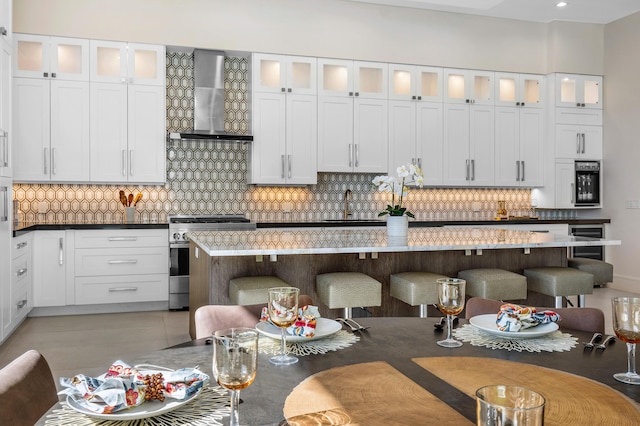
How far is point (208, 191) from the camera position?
6.33 m

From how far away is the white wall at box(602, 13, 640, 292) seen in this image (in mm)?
6789

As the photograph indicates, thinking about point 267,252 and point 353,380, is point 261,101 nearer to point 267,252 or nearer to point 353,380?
point 267,252

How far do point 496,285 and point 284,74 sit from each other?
366cm

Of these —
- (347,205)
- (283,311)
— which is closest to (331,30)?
(347,205)

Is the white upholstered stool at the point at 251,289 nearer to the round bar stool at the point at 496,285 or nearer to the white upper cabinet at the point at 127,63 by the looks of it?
the round bar stool at the point at 496,285

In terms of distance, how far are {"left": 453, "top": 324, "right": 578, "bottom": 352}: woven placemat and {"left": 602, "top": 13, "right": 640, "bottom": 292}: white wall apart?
19.6 feet

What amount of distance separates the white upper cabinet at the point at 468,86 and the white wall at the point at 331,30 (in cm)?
10

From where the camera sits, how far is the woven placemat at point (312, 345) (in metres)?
1.48

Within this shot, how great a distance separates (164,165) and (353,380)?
500cm

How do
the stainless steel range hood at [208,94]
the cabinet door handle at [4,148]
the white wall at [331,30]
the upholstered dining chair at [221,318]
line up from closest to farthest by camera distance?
the upholstered dining chair at [221,318] < the cabinet door handle at [4,148] < the white wall at [331,30] < the stainless steel range hood at [208,94]

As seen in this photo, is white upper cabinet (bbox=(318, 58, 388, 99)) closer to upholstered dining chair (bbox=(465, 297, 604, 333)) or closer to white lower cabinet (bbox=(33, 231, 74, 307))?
white lower cabinet (bbox=(33, 231, 74, 307))

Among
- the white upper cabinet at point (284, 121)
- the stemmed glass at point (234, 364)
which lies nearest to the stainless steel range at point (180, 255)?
the white upper cabinet at point (284, 121)

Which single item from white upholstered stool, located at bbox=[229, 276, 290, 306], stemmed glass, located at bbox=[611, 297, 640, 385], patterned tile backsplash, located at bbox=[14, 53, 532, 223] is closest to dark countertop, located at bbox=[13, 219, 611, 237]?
patterned tile backsplash, located at bbox=[14, 53, 532, 223]

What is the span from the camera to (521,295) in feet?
12.1
